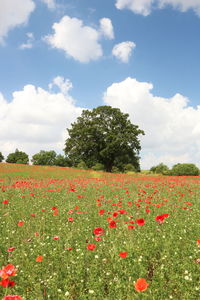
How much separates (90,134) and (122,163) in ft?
32.5

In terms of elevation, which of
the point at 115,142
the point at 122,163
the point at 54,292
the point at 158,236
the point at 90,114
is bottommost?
the point at 54,292

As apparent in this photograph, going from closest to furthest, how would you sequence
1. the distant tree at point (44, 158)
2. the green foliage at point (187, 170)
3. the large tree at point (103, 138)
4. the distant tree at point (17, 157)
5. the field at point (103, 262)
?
the field at point (103, 262) → the large tree at point (103, 138) → the green foliage at point (187, 170) → the distant tree at point (17, 157) → the distant tree at point (44, 158)

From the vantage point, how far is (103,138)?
50406 mm

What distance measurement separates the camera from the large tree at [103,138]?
4916 cm

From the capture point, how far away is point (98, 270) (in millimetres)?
3904

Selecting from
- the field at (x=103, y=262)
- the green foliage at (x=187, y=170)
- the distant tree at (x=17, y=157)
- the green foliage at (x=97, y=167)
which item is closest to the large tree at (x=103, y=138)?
the green foliage at (x=97, y=167)

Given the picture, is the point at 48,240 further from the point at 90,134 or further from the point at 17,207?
the point at 90,134

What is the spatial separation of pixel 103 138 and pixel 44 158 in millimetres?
74071

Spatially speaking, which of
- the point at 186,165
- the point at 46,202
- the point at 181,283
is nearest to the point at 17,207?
the point at 46,202

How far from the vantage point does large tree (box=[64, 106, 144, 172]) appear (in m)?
49.2

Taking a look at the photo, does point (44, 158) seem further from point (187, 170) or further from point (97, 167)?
point (187, 170)

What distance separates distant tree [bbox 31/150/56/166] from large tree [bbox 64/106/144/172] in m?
70.6

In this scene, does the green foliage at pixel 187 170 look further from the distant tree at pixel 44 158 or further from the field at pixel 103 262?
the distant tree at pixel 44 158

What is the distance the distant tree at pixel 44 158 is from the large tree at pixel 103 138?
70555mm
